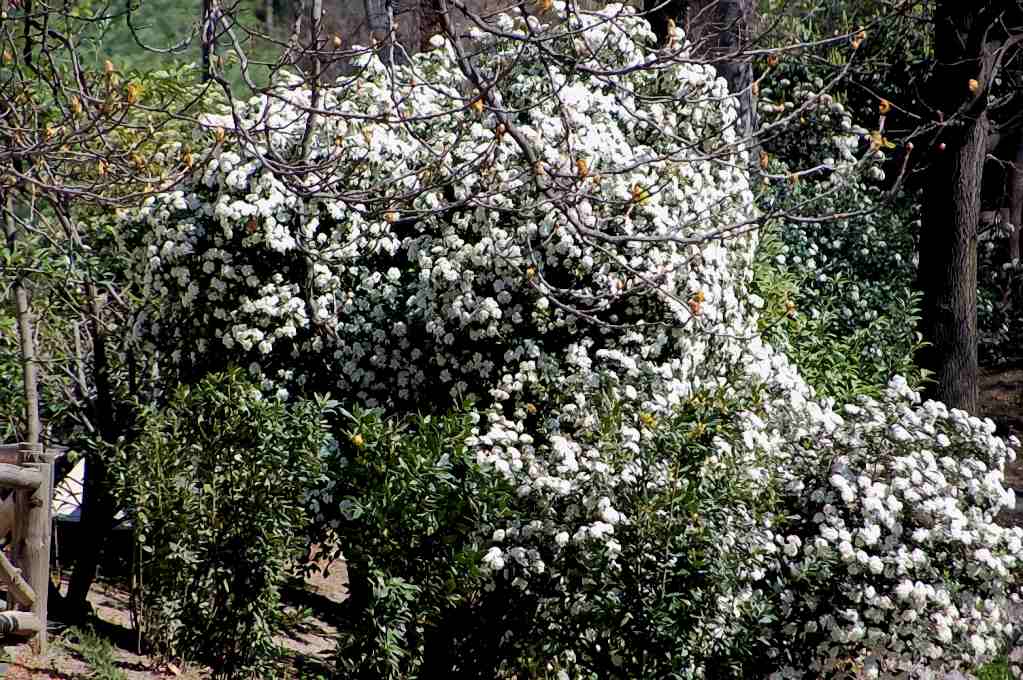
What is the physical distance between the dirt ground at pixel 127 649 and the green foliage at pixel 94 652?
15 millimetres

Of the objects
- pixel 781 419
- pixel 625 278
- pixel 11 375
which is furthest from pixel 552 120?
pixel 11 375

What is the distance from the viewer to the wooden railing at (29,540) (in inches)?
174

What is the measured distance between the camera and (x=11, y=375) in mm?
6105

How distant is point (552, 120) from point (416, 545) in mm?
2434

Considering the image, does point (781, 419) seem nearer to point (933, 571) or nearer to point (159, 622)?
point (933, 571)

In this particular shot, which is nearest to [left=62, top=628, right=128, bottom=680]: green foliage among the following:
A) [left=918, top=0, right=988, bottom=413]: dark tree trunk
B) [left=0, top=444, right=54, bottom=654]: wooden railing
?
[left=0, top=444, right=54, bottom=654]: wooden railing

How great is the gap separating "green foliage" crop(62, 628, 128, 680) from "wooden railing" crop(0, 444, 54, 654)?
13.3 inches

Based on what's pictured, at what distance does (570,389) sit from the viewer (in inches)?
210

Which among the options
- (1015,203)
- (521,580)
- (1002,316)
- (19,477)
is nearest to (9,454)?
(19,477)

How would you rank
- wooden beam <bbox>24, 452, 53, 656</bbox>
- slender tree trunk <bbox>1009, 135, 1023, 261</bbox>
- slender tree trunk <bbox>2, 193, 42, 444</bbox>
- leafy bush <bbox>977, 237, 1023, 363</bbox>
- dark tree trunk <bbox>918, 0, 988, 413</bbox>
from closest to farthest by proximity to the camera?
wooden beam <bbox>24, 452, 53, 656</bbox>, slender tree trunk <bbox>2, 193, 42, 444</bbox>, dark tree trunk <bbox>918, 0, 988, 413</bbox>, leafy bush <bbox>977, 237, 1023, 363</bbox>, slender tree trunk <bbox>1009, 135, 1023, 261</bbox>

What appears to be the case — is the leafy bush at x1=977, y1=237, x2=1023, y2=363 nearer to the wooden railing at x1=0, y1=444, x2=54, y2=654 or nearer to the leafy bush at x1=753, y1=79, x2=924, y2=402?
the leafy bush at x1=753, y1=79, x2=924, y2=402

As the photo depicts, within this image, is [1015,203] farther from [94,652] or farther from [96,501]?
[94,652]

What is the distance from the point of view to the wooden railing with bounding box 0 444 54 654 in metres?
4.43

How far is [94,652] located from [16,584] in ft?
2.63
